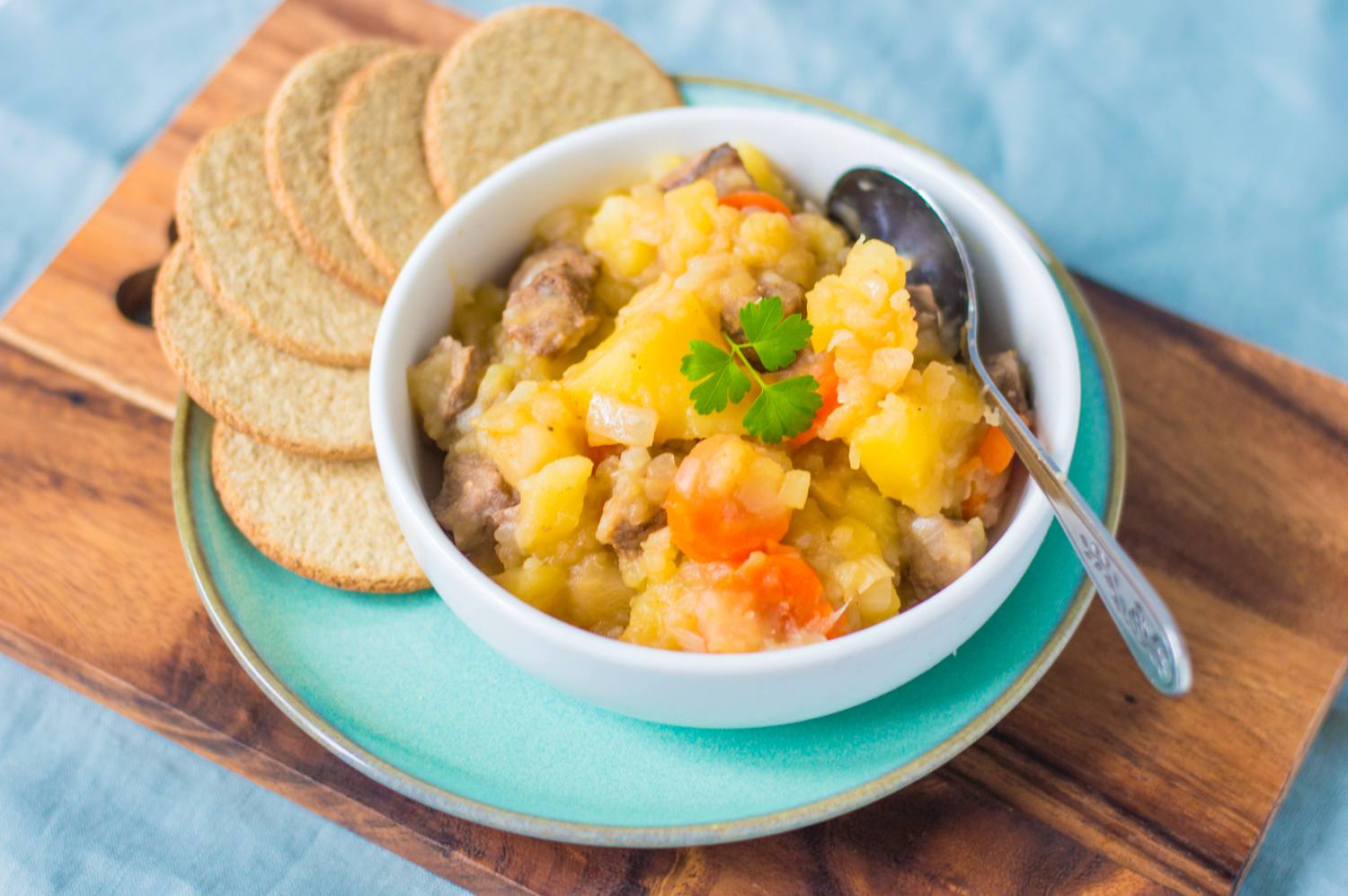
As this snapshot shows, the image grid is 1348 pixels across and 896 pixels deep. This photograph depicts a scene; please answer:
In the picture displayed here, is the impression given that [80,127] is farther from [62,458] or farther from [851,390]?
[851,390]

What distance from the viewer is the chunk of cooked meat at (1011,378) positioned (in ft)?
10.2

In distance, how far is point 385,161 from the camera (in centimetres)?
386

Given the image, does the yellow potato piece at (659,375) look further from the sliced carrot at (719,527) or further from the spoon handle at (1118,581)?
the spoon handle at (1118,581)

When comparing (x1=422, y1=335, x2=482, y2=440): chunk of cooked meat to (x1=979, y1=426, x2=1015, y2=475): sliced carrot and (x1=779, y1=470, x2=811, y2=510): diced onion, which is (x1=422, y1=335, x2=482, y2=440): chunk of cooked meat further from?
(x1=979, y1=426, x2=1015, y2=475): sliced carrot

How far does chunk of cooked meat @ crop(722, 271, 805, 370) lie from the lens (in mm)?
3025

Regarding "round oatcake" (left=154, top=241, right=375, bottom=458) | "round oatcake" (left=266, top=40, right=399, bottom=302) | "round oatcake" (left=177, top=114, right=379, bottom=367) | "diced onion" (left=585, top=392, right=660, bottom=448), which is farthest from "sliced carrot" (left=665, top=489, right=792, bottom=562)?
"round oatcake" (left=266, top=40, right=399, bottom=302)

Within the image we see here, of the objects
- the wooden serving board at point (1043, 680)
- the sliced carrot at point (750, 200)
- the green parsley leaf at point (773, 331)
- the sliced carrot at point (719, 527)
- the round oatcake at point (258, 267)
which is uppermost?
the sliced carrot at point (750, 200)

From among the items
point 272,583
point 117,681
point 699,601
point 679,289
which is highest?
point 679,289

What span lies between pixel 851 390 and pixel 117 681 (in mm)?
2071

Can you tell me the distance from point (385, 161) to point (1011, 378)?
206 cm

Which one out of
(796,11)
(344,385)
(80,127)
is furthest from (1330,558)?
(80,127)

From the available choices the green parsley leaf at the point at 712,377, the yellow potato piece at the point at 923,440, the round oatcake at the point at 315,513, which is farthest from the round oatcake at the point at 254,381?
the yellow potato piece at the point at 923,440

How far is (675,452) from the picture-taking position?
2943mm

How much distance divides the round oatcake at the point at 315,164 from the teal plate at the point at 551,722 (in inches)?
34.6
